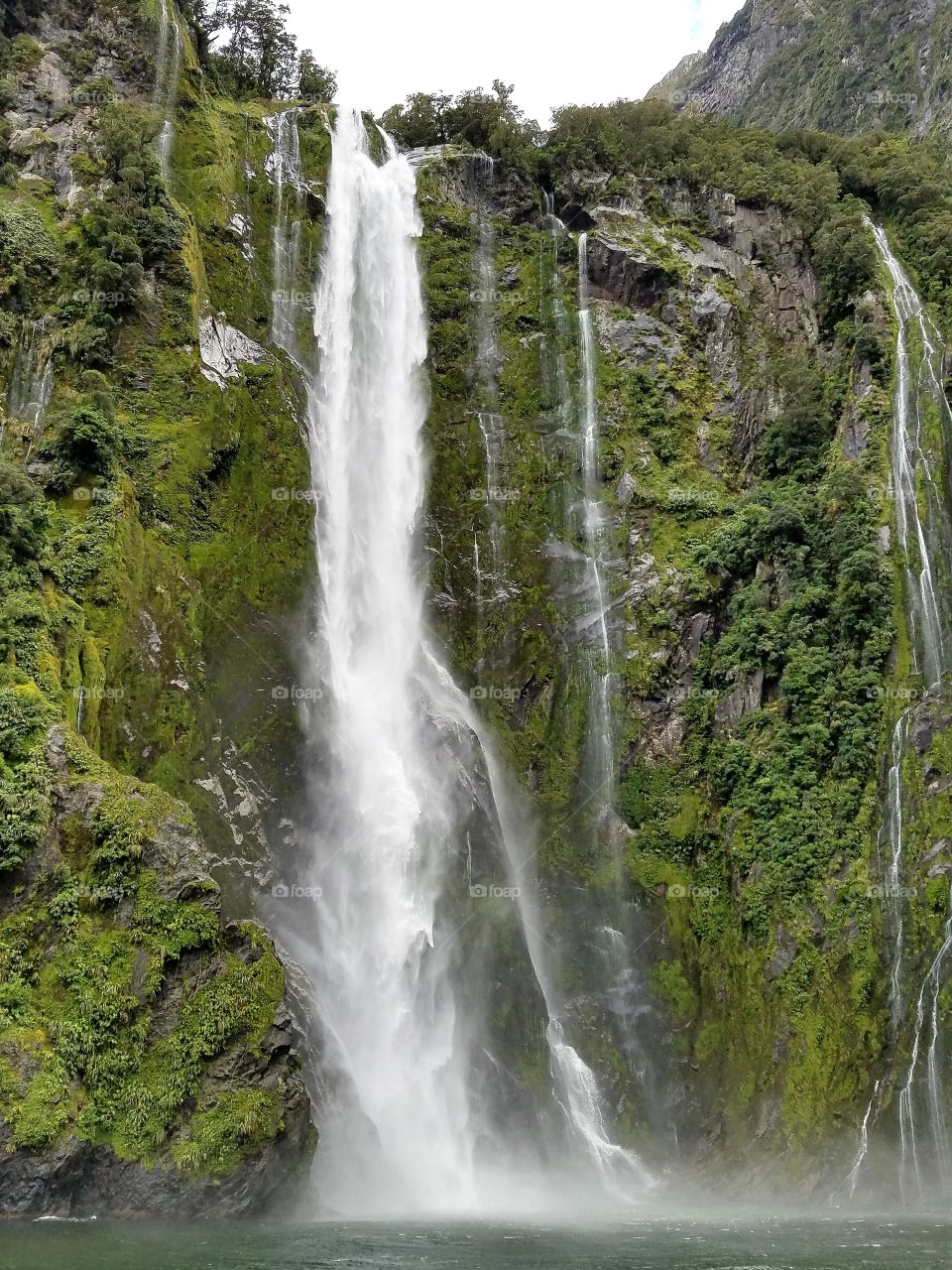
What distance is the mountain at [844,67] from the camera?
58062mm

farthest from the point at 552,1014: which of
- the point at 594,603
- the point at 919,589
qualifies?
the point at 919,589

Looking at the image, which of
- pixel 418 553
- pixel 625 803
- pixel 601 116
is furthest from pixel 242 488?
pixel 601 116

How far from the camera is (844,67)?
64.8 m

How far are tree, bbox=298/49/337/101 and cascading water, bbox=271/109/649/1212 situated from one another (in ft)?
44.7

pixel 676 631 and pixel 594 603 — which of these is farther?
pixel 594 603

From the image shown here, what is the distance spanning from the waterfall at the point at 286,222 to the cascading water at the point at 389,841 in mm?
968

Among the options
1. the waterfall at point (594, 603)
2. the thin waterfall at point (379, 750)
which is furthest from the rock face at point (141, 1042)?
the waterfall at point (594, 603)

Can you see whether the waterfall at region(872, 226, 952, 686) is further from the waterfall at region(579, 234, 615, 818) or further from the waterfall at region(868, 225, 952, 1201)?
the waterfall at region(579, 234, 615, 818)

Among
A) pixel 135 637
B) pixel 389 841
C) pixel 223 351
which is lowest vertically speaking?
pixel 389 841

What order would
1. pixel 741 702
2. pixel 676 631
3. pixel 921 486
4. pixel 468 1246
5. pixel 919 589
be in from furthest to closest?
pixel 676 631 < pixel 921 486 < pixel 741 702 < pixel 919 589 < pixel 468 1246

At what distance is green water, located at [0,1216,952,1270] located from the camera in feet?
33.8

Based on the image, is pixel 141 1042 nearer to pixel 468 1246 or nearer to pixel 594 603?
pixel 468 1246

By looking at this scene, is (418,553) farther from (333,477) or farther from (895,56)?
(895,56)

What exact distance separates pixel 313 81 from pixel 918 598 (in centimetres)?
3272
